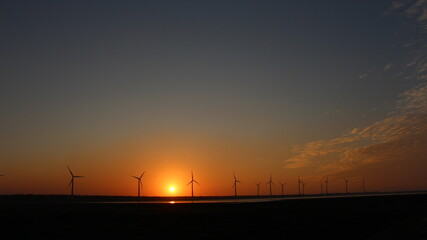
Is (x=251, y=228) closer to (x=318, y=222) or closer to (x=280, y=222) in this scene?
(x=280, y=222)

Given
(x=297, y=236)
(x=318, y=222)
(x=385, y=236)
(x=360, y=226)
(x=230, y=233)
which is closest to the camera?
(x=385, y=236)

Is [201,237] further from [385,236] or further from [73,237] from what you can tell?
[385,236]

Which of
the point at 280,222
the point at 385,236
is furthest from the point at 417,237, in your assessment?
the point at 280,222

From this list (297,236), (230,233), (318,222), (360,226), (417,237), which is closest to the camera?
(417,237)

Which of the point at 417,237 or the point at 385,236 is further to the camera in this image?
the point at 385,236

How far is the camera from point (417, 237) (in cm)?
2125

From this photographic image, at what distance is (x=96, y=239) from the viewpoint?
31594 millimetres

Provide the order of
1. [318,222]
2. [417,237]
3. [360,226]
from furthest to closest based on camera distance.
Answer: [318,222], [360,226], [417,237]

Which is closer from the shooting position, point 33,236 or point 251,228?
point 33,236

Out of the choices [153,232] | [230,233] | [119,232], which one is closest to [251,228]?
[230,233]

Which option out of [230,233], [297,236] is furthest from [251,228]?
[297,236]

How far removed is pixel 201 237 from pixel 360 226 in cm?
1604

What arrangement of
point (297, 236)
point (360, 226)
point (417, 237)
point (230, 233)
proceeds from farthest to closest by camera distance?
point (360, 226)
point (230, 233)
point (297, 236)
point (417, 237)

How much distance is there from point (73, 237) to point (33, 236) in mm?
3818
